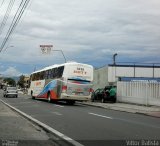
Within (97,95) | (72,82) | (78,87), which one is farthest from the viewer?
(97,95)

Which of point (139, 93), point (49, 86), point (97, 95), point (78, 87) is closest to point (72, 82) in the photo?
point (78, 87)

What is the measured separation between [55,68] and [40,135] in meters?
24.7

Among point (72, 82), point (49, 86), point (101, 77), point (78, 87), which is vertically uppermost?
point (101, 77)

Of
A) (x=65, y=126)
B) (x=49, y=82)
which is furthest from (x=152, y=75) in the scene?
(x=65, y=126)

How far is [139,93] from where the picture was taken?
3741cm

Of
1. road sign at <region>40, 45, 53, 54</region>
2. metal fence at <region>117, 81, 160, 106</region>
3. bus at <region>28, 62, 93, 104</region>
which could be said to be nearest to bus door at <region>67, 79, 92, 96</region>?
bus at <region>28, 62, 93, 104</region>

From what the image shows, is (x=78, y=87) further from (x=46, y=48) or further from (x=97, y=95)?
(x=46, y=48)

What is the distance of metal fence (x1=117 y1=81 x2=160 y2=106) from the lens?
114 ft

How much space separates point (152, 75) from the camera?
5997cm

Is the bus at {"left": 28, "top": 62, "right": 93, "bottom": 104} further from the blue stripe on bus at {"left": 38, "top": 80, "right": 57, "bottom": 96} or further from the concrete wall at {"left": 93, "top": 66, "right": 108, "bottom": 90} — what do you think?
the concrete wall at {"left": 93, "top": 66, "right": 108, "bottom": 90}

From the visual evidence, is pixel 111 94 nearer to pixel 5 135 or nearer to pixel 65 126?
pixel 65 126

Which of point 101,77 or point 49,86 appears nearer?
point 49,86

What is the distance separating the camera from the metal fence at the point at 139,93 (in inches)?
1366

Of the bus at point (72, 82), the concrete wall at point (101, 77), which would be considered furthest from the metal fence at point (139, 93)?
the concrete wall at point (101, 77)
